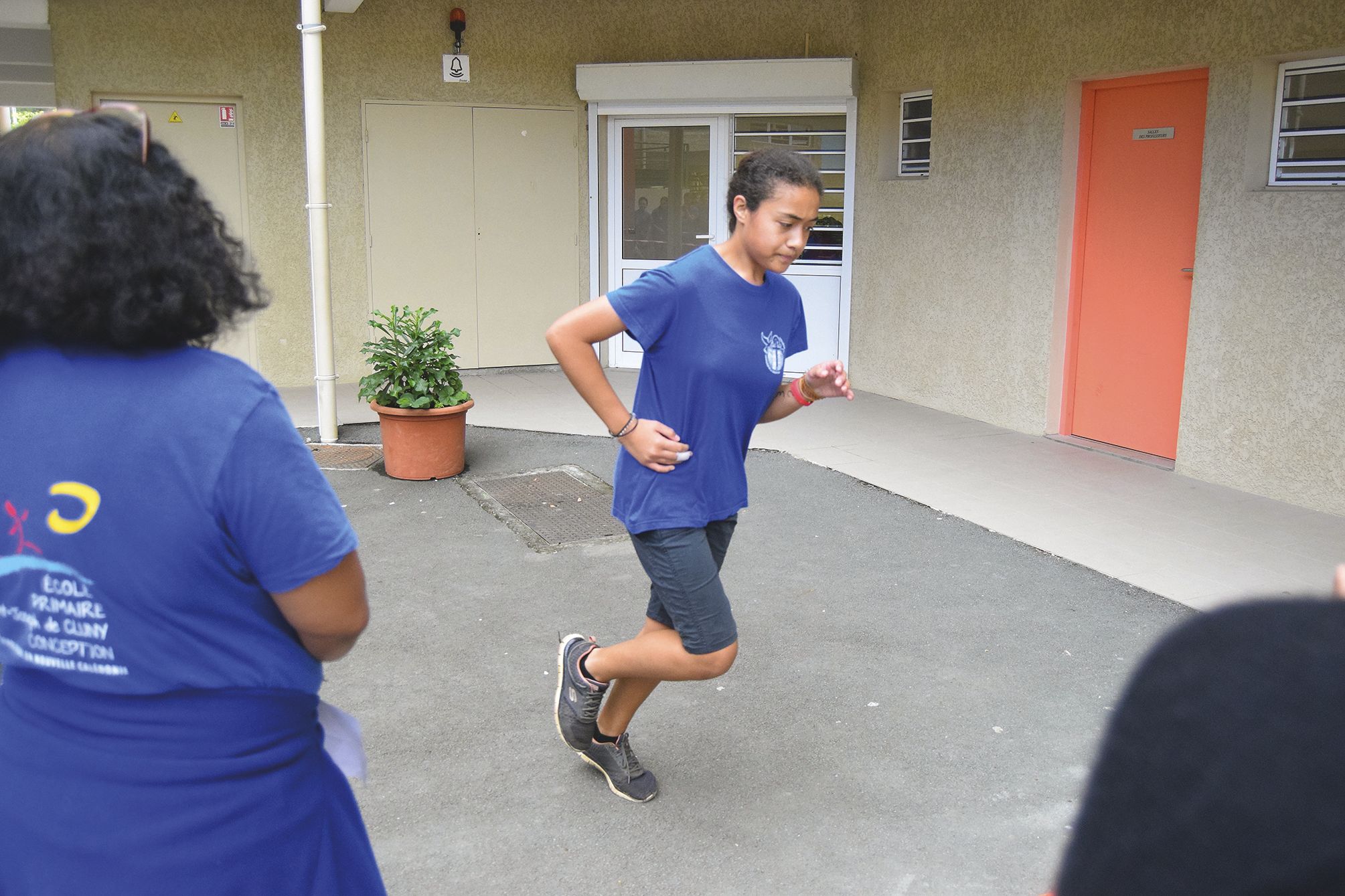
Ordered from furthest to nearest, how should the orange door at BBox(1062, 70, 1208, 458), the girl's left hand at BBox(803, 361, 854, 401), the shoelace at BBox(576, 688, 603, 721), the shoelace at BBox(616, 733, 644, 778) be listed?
the orange door at BBox(1062, 70, 1208, 458) → the shoelace at BBox(616, 733, 644, 778) → the shoelace at BBox(576, 688, 603, 721) → the girl's left hand at BBox(803, 361, 854, 401)

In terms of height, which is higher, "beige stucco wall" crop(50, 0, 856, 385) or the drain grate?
"beige stucco wall" crop(50, 0, 856, 385)

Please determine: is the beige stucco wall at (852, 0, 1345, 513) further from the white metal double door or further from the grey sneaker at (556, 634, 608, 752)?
the grey sneaker at (556, 634, 608, 752)

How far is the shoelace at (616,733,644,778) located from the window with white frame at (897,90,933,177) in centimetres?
672

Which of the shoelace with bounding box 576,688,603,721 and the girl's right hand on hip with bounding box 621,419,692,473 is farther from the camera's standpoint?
the shoelace with bounding box 576,688,603,721

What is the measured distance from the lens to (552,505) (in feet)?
21.3

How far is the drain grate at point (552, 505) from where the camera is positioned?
19.5 ft

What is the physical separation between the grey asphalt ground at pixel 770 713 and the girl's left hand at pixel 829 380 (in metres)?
1.19

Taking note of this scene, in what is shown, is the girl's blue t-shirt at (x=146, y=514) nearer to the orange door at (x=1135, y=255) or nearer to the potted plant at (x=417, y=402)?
the potted plant at (x=417, y=402)

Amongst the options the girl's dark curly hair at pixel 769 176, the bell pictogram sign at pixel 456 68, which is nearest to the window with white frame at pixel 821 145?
the bell pictogram sign at pixel 456 68

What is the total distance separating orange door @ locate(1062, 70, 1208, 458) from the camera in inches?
276

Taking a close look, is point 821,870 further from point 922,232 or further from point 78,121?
point 922,232

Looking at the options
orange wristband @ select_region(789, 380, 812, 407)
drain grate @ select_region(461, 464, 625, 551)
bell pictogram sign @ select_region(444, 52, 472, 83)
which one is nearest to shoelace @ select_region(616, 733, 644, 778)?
orange wristband @ select_region(789, 380, 812, 407)

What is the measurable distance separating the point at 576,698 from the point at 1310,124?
17.2ft

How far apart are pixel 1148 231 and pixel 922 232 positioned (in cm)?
201
